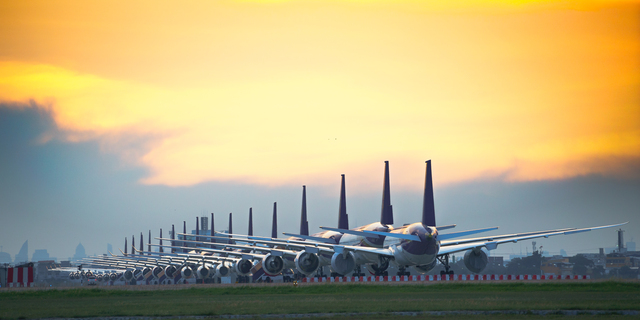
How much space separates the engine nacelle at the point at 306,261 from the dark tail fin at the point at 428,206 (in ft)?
32.7

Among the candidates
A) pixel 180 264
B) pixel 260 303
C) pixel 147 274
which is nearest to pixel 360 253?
pixel 260 303

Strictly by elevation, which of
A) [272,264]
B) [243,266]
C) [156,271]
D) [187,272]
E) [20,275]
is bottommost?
[156,271]

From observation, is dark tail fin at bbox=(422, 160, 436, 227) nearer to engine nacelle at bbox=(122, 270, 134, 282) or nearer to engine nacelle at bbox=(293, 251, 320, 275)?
engine nacelle at bbox=(293, 251, 320, 275)

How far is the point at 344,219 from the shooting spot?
7956cm

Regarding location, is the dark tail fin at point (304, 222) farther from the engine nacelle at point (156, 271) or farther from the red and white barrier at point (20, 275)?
the engine nacelle at point (156, 271)

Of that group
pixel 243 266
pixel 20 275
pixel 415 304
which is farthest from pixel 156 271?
pixel 415 304

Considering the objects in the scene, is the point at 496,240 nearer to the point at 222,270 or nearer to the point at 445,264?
the point at 445,264

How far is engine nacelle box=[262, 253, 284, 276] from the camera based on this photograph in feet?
203

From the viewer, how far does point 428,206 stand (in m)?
55.3

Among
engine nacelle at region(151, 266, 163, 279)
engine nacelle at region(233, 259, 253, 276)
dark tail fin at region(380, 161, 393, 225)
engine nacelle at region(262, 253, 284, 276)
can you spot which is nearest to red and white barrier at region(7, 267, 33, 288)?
engine nacelle at region(233, 259, 253, 276)

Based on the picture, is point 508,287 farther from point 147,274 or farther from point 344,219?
point 147,274

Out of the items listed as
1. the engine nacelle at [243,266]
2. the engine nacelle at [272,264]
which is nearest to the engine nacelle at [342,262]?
the engine nacelle at [272,264]

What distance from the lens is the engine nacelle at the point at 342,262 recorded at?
53.2 meters

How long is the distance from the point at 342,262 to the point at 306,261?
4474 millimetres
